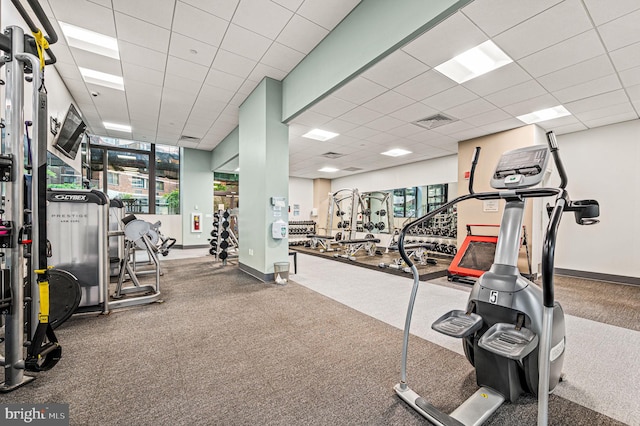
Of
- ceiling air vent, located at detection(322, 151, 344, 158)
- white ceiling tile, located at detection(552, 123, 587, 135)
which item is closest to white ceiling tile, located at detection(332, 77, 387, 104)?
ceiling air vent, located at detection(322, 151, 344, 158)

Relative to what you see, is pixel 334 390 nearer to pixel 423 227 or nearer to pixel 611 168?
pixel 611 168

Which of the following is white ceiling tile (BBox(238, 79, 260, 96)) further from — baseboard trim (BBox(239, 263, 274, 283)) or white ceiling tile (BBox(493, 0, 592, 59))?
white ceiling tile (BBox(493, 0, 592, 59))

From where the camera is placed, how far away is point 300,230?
11359mm

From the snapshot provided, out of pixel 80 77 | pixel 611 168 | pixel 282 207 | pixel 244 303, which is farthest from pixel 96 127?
pixel 611 168

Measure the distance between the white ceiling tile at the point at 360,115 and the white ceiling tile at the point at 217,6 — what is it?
232 cm

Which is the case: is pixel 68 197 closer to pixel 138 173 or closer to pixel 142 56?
pixel 142 56

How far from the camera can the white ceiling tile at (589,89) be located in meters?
3.63

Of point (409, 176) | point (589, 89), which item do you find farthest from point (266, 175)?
point (409, 176)

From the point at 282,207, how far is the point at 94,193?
256 cm

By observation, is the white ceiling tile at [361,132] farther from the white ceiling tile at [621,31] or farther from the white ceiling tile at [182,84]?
the white ceiling tile at [621,31]

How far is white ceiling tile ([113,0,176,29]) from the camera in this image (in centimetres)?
305

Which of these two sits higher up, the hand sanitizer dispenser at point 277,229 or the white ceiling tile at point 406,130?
the white ceiling tile at point 406,130

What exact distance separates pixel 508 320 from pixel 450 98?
3680 millimetres

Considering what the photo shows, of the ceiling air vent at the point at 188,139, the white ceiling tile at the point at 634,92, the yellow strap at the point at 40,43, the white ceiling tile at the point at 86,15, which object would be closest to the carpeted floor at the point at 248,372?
the yellow strap at the point at 40,43
